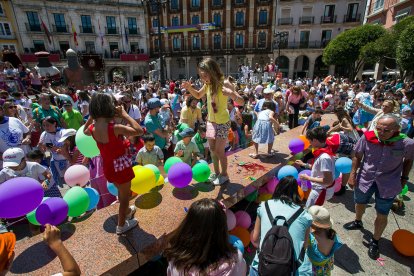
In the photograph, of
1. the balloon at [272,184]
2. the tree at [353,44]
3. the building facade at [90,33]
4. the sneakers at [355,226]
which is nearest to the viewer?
the sneakers at [355,226]

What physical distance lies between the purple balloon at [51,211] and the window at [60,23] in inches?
1513

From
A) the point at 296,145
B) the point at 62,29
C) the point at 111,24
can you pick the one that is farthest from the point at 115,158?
the point at 111,24

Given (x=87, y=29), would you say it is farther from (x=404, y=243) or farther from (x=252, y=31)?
(x=404, y=243)

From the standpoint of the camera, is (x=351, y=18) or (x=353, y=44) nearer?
(x=353, y=44)

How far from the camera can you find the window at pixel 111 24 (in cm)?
3450

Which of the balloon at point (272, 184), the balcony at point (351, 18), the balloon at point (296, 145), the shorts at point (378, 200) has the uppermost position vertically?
the balcony at point (351, 18)

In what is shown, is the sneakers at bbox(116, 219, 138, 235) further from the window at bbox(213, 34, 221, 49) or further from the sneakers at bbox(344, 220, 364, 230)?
the window at bbox(213, 34, 221, 49)

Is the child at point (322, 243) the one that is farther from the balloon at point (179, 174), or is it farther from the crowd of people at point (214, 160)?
the balloon at point (179, 174)

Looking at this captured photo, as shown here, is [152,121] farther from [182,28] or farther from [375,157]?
[182,28]

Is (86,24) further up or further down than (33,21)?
further down

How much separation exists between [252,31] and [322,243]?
3734 centimetres

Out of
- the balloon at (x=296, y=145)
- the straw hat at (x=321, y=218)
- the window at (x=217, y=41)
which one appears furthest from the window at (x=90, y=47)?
the straw hat at (x=321, y=218)

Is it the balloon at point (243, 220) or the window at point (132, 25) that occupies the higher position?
the window at point (132, 25)

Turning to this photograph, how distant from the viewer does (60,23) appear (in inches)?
1272
